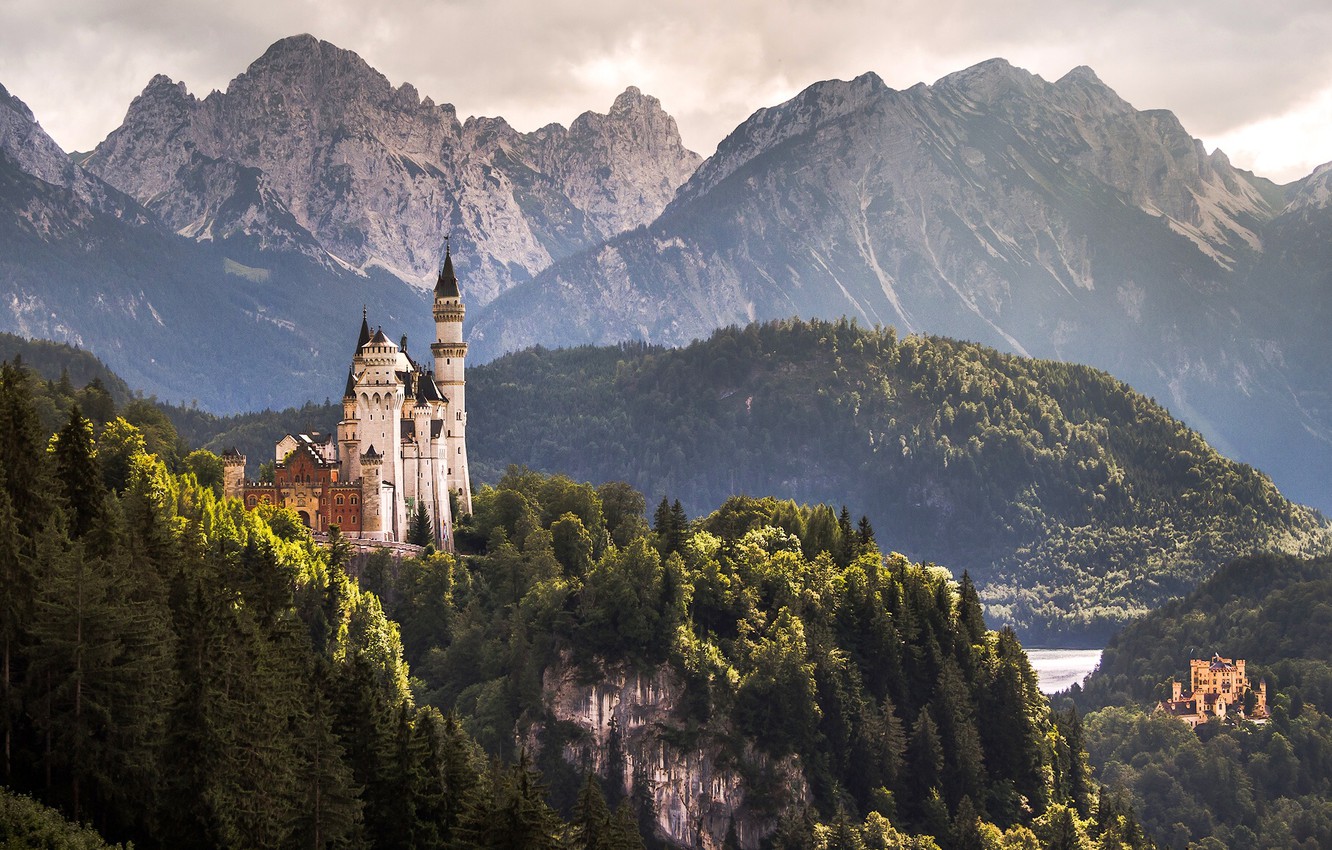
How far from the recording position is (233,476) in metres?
165

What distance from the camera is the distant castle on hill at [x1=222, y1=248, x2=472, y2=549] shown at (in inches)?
6545

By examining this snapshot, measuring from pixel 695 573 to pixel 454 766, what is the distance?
6538 centimetres

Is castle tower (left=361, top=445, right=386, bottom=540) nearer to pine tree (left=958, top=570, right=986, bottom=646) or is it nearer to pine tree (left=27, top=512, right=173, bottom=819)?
pine tree (left=958, top=570, right=986, bottom=646)

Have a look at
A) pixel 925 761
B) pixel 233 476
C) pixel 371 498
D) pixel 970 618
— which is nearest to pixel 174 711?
pixel 233 476

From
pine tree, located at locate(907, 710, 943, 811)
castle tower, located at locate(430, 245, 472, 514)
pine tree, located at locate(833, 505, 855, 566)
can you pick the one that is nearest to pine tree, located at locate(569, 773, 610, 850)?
pine tree, located at locate(907, 710, 943, 811)

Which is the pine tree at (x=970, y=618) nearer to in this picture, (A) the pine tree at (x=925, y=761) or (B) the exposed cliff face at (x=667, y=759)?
(A) the pine tree at (x=925, y=761)

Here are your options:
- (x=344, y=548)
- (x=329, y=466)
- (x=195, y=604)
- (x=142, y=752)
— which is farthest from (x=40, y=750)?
(x=329, y=466)

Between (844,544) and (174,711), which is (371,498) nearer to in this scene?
(844,544)

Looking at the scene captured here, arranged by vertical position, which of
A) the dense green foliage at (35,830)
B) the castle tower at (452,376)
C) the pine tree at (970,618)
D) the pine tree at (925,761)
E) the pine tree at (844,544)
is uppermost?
the castle tower at (452,376)

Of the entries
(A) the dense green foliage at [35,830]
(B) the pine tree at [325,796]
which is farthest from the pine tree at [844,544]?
(A) the dense green foliage at [35,830]

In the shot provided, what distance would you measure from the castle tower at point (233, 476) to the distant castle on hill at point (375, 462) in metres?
0.07

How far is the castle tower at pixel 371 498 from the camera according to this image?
166500mm

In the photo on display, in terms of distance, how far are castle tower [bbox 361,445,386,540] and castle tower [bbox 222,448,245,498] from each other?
854 cm

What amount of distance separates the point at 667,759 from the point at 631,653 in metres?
7.90
